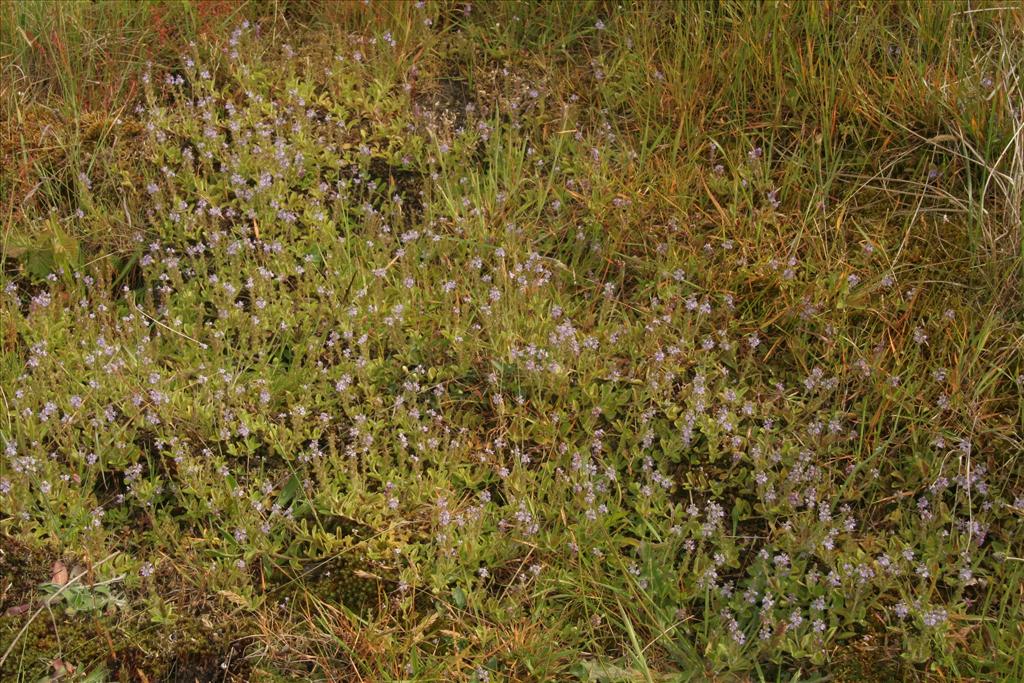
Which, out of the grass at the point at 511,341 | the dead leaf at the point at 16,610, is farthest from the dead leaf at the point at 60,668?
the dead leaf at the point at 16,610

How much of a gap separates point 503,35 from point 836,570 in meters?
2.94

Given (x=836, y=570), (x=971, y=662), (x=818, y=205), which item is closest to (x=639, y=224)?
(x=818, y=205)

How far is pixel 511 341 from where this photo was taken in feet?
12.0

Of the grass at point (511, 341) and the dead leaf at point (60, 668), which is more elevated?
the grass at point (511, 341)

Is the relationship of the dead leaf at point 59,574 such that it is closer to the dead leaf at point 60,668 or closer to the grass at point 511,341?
the grass at point 511,341

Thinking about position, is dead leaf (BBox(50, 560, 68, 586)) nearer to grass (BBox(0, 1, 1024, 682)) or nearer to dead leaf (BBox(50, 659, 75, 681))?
grass (BBox(0, 1, 1024, 682))

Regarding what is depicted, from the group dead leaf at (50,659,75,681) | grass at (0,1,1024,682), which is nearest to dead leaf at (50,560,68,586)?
grass at (0,1,1024,682)

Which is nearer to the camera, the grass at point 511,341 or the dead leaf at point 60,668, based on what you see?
the dead leaf at point 60,668

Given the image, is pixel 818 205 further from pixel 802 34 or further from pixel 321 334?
pixel 321 334

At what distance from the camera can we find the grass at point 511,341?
10.1 feet

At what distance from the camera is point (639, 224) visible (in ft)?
13.4

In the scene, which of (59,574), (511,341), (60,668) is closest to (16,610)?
(59,574)

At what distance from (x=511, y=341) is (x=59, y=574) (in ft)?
5.54

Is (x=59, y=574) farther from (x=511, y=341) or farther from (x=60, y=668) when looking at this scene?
(x=511, y=341)
